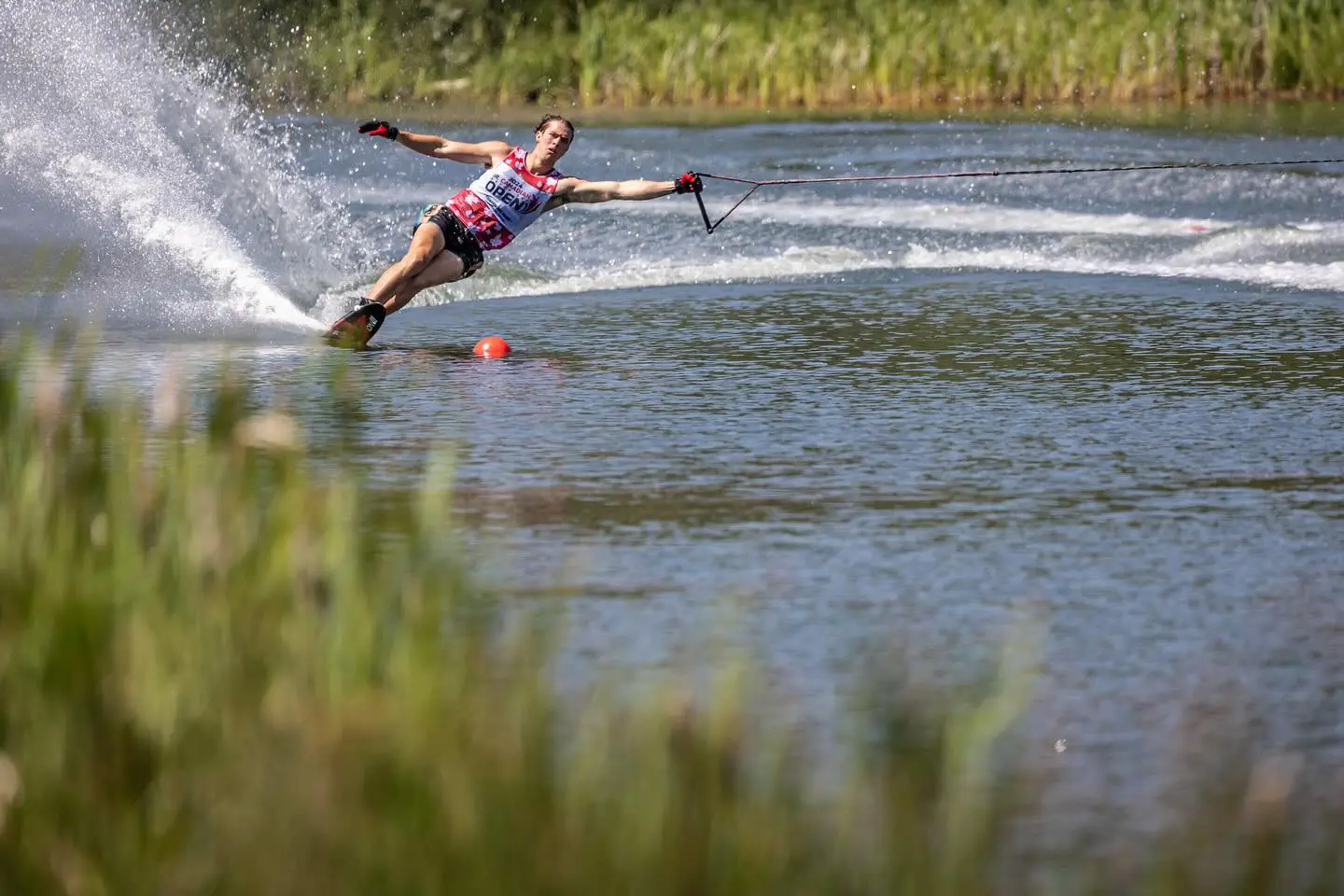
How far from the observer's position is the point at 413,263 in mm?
Result: 13648

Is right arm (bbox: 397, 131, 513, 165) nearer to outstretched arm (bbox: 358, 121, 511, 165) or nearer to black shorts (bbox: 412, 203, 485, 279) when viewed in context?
outstretched arm (bbox: 358, 121, 511, 165)

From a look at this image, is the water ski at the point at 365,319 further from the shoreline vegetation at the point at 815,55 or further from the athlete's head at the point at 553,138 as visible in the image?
the shoreline vegetation at the point at 815,55

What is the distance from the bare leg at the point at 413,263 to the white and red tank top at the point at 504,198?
0.23 m

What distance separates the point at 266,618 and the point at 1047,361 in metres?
7.94

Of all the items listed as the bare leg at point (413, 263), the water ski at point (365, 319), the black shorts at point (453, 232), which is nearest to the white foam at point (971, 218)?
the black shorts at point (453, 232)

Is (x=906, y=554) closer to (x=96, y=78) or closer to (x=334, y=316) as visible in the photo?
(x=334, y=316)

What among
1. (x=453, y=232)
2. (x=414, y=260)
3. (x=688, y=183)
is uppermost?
(x=688, y=183)

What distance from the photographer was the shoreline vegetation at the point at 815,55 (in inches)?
1043

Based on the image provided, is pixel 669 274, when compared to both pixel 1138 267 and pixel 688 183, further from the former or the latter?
pixel 688 183

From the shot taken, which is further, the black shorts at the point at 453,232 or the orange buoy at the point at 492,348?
the black shorts at the point at 453,232

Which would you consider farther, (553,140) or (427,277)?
(427,277)

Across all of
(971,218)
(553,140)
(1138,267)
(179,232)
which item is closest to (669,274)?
(1138,267)

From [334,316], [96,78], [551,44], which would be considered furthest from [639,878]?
[551,44]

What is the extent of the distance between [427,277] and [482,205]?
20.9 inches
